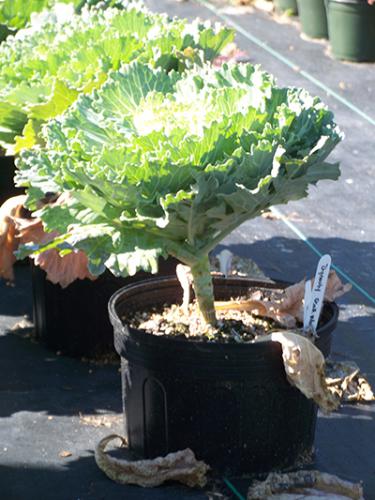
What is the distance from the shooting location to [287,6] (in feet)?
29.4

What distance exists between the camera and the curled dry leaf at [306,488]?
278 cm

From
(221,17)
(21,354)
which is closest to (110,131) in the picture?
(21,354)

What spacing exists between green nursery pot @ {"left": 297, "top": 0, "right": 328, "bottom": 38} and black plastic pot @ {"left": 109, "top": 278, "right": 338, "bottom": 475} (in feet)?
18.3

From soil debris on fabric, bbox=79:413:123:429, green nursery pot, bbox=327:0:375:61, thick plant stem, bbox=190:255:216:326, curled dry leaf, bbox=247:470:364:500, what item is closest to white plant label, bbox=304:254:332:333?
thick plant stem, bbox=190:255:216:326

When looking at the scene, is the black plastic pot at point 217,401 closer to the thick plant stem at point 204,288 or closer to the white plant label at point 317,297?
the white plant label at point 317,297

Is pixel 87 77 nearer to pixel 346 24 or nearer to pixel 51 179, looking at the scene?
pixel 51 179

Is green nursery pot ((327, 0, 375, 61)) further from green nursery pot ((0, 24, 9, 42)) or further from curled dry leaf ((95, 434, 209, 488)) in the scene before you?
curled dry leaf ((95, 434, 209, 488))

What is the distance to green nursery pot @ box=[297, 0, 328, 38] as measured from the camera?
8.23m

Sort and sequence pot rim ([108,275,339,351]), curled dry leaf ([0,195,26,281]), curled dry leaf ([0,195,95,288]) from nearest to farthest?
pot rim ([108,275,339,351]), curled dry leaf ([0,195,95,288]), curled dry leaf ([0,195,26,281])

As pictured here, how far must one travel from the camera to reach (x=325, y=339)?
288cm

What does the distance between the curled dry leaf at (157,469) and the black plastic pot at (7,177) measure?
2021 mm

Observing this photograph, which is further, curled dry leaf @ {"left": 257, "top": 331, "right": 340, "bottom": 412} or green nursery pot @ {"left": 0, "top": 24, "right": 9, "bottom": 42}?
green nursery pot @ {"left": 0, "top": 24, "right": 9, "bottom": 42}

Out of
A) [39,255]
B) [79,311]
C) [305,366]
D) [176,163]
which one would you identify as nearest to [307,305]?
[305,366]

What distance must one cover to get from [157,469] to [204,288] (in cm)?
51
